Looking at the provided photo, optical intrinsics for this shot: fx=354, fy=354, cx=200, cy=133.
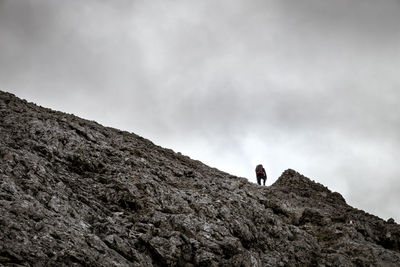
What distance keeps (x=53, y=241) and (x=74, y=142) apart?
545 inches

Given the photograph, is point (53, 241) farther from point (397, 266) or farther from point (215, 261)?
point (397, 266)

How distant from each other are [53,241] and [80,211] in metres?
4.39

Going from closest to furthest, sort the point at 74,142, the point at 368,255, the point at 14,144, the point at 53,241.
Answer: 1. the point at 53,241
2. the point at 14,144
3. the point at 368,255
4. the point at 74,142

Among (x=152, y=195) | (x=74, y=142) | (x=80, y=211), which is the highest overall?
(x=74, y=142)

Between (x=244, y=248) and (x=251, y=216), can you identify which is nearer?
(x=244, y=248)

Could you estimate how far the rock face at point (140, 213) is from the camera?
18906mm

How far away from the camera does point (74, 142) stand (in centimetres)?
3036

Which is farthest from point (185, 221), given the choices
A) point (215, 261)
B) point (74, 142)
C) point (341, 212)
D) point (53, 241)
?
point (341, 212)

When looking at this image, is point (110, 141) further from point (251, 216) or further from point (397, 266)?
point (397, 266)

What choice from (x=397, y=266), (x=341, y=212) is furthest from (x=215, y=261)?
(x=341, y=212)

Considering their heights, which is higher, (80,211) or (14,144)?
(14,144)

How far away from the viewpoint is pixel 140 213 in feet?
80.8

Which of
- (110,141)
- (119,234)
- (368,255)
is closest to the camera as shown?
(119,234)

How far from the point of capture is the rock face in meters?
18.9
